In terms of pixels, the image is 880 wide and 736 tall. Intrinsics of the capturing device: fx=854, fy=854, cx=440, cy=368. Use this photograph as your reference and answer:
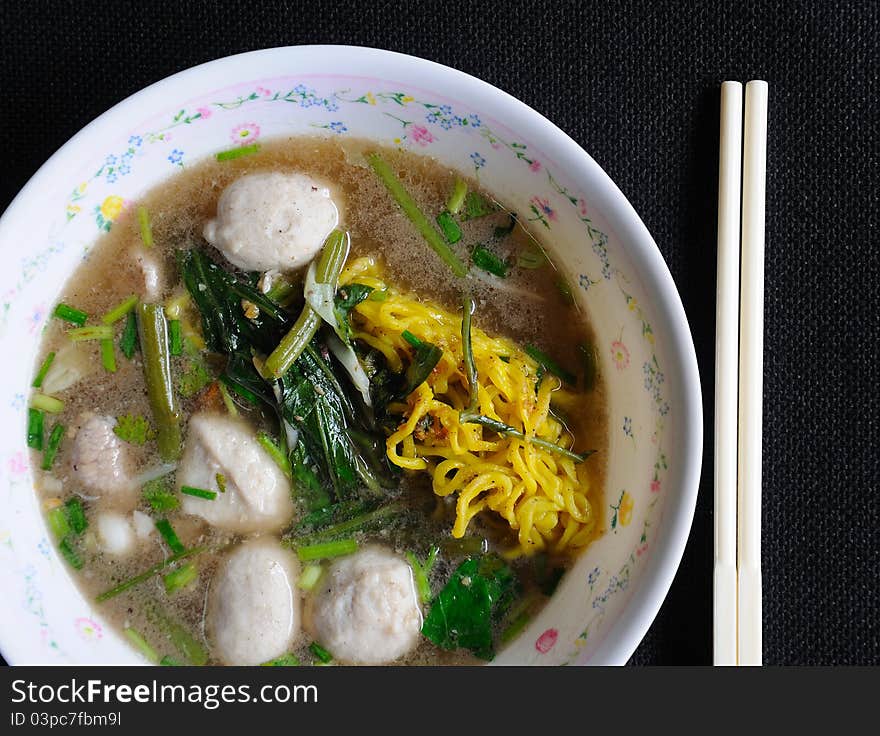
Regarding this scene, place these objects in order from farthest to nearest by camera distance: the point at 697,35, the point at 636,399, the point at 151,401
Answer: the point at 697,35
the point at 151,401
the point at 636,399

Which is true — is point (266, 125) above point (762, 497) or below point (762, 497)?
above

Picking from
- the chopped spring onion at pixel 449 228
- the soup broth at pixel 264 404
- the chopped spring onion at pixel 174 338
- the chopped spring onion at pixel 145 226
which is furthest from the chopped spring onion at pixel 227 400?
the chopped spring onion at pixel 449 228

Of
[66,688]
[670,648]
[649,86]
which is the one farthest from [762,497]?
[66,688]

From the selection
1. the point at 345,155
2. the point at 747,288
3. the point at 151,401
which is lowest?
the point at 151,401

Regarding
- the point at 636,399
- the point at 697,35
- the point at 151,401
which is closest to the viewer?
the point at 636,399

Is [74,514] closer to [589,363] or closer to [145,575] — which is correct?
[145,575]

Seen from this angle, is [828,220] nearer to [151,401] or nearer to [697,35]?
[697,35]

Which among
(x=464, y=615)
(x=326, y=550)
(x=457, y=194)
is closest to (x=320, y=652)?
(x=326, y=550)

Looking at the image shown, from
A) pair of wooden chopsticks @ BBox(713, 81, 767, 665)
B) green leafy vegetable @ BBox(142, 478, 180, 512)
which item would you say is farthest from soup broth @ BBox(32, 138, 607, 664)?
pair of wooden chopsticks @ BBox(713, 81, 767, 665)
